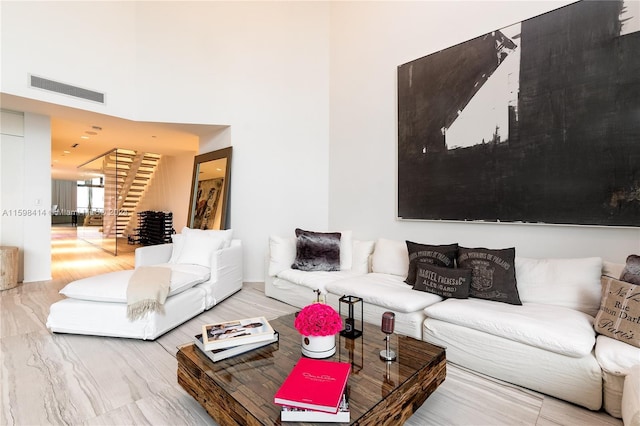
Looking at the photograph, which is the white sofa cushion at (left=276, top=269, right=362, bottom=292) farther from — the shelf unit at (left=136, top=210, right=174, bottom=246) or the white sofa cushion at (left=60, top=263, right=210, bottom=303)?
the shelf unit at (left=136, top=210, right=174, bottom=246)

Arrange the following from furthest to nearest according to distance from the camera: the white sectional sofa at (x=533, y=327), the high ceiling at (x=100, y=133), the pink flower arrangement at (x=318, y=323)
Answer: the high ceiling at (x=100, y=133), the white sectional sofa at (x=533, y=327), the pink flower arrangement at (x=318, y=323)

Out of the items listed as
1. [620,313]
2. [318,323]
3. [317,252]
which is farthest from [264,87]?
[620,313]

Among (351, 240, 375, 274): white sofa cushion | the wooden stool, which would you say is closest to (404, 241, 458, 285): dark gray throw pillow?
(351, 240, 375, 274): white sofa cushion

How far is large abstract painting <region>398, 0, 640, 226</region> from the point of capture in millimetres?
2314

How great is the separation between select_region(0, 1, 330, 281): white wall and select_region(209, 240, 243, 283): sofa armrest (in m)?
0.60

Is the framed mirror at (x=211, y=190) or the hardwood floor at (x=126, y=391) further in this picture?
the framed mirror at (x=211, y=190)

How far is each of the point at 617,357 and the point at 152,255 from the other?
4.15 m

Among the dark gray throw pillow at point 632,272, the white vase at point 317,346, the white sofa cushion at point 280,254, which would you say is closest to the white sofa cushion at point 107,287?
the white sofa cushion at point 280,254

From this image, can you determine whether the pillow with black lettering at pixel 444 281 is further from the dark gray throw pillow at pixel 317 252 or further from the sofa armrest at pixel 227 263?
the sofa armrest at pixel 227 263

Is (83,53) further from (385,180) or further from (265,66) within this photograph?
(385,180)

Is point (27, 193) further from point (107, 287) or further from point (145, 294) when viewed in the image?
point (145, 294)

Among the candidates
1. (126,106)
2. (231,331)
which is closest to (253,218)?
(126,106)

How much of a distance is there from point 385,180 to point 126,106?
393 centimetres

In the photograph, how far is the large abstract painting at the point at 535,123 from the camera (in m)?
2.31
